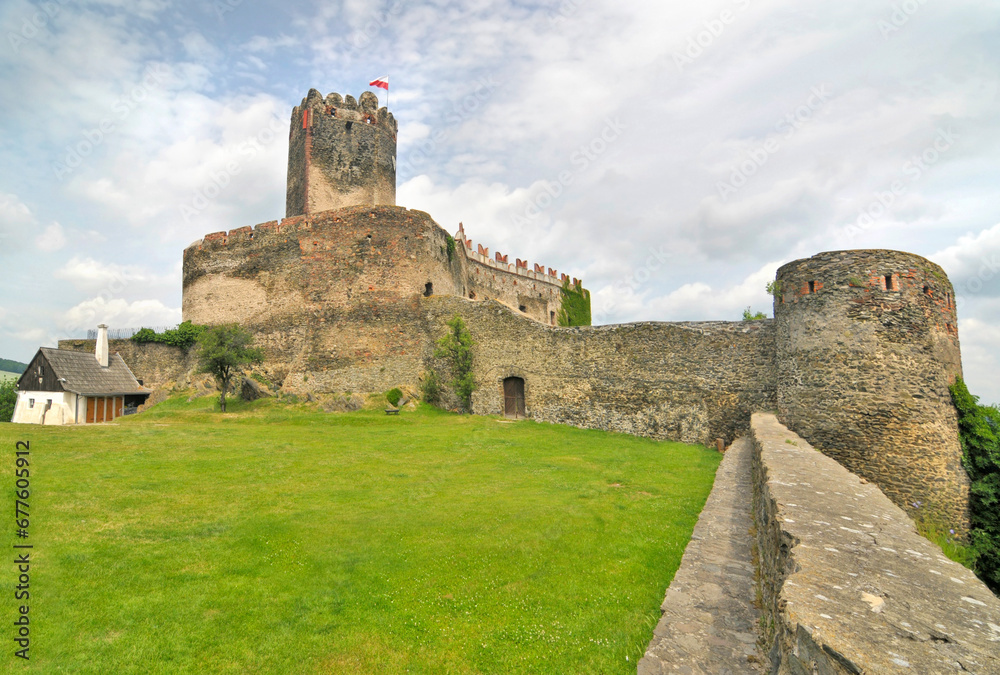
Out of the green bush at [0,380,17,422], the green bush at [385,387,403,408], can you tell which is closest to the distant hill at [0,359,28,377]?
the green bush at [0,380,17,422]

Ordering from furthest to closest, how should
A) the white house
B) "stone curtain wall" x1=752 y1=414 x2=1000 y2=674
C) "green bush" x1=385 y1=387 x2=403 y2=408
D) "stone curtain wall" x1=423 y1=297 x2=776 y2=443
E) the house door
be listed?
the white house
"green bush" x1=385 y1=387 x2=403 y2=408
the house door
"stone curtain wall" x1=423 y1=297 x2=776 y2=443
"stone curtain wall" x1=752 y1=414 x2=1000 y2=674

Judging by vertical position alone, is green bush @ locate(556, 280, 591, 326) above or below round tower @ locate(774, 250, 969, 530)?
above

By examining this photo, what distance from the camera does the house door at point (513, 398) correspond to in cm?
2253

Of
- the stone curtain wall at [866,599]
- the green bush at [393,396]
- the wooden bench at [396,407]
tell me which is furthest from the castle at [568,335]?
the stone curtain wall at [866,599]

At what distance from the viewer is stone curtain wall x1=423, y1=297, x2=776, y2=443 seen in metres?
17.5

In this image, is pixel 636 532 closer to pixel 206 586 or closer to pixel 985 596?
pixel 985 596

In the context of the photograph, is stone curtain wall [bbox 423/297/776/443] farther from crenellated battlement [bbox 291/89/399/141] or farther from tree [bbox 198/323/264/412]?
crenellated battlement [bbox 291/89/399/141]

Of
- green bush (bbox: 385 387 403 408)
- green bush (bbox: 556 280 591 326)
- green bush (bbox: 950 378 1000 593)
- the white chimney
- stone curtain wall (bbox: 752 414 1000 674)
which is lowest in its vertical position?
green bush (bbox: 950 378 1000 593)

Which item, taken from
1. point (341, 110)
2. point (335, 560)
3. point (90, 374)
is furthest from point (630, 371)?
point (90, 374)

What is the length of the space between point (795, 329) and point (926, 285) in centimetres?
324

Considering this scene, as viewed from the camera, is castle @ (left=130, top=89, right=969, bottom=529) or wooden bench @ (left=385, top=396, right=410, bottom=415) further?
wooden bench @ (left=385, top=396, right=410, bottom=415)

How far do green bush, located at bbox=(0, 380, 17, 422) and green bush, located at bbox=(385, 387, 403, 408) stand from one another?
31277 mm

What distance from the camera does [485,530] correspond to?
26.1 ft

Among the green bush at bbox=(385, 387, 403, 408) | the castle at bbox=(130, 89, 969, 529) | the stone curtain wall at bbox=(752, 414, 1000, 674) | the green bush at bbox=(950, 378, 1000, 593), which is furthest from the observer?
the green bush at bbox=(385, 387, 403, 408)
